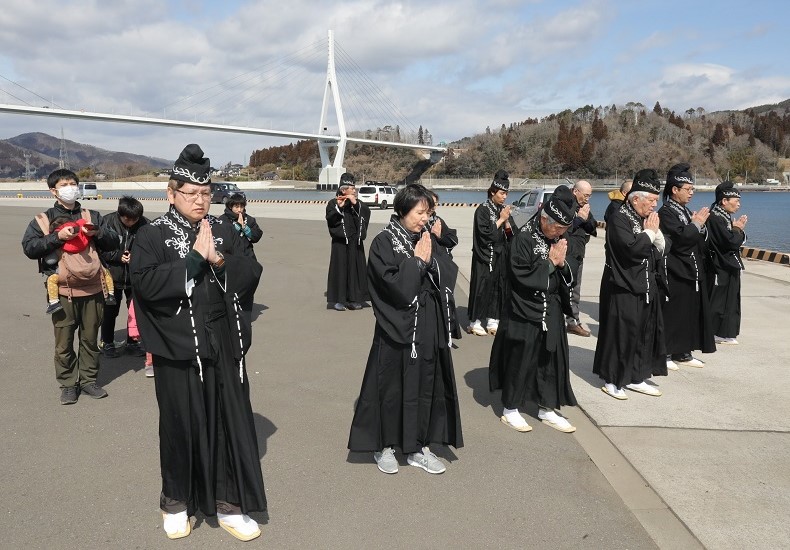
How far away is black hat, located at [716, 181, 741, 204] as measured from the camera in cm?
668

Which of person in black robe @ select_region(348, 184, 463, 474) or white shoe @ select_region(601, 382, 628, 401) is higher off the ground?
person in black robe @ select_region(348, 184, 463, 474)

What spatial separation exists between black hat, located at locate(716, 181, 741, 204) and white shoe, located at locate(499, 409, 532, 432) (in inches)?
158

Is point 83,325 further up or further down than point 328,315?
further up

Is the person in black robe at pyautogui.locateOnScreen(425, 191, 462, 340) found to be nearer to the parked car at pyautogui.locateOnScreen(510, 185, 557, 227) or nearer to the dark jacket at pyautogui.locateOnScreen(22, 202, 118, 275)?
the dark jacket at pyautogui.locateOnScreen(22, 202, 118, 275)

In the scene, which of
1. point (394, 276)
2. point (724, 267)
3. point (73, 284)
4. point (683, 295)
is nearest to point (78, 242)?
point (73, 284)

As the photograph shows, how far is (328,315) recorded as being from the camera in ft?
27.0

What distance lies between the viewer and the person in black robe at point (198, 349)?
9.20ft

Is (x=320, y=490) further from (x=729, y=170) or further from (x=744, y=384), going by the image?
(x=729, y=170)

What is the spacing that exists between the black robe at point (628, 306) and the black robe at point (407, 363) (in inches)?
77.4

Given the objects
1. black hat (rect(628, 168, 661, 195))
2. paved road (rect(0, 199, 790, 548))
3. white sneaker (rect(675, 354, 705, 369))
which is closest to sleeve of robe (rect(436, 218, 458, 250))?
paved road (rect(0, 199, 790, 548))

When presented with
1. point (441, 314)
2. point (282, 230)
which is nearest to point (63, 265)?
point (441, 314)

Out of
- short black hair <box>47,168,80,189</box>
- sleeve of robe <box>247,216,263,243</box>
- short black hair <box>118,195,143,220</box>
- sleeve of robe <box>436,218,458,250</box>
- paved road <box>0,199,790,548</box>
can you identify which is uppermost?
short black hair <box>47,168,80,189</box>

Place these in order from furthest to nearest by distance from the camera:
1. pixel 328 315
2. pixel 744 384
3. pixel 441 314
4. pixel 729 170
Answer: pixel 729 170 < pixel 328 315 < pixel 744 384 < pixel 441 314

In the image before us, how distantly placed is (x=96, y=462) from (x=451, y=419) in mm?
2310
